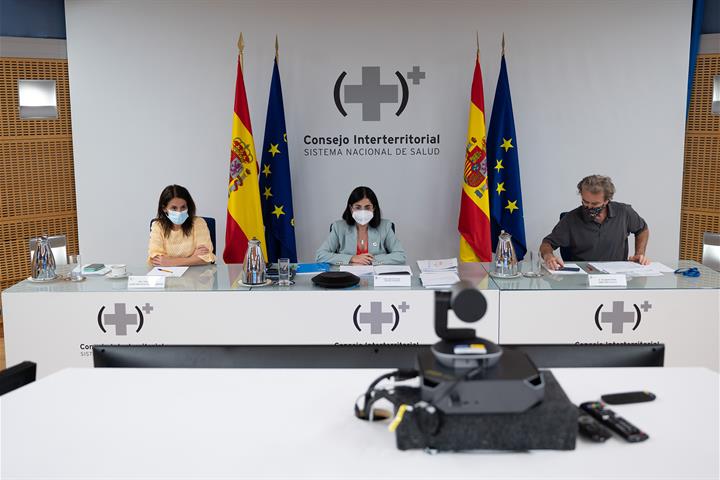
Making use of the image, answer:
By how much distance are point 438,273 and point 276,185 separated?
1953 mm

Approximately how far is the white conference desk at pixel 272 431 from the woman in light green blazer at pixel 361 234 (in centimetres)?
242

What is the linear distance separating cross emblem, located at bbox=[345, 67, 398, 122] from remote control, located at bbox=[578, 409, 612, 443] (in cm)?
398

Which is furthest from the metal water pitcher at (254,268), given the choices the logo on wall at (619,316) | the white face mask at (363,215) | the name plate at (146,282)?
the logo on wall at (619,316)

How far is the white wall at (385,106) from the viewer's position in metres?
5.02

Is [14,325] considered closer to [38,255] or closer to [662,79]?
[38,255]

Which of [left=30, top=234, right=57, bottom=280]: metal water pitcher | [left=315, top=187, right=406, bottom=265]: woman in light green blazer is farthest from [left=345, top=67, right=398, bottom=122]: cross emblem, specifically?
[left=30, top=234, right=57, bottom=280]: metal water pitcher

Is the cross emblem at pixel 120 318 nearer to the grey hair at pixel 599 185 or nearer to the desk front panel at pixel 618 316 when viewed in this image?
the desk front panel at pixel 618 316

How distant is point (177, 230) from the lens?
12.8 feet

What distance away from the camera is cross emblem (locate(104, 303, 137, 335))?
3.21 metres

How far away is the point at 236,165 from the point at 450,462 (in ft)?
12.8

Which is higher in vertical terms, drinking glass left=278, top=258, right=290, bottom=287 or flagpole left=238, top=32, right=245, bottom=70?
A: flagpole left=238, top=32, right=245, bottom=70

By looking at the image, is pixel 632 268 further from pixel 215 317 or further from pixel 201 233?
pixel 201 233

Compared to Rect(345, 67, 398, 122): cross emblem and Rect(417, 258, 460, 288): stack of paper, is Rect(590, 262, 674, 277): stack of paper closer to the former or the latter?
Rect(417, 258, 460, 288): stack of paper

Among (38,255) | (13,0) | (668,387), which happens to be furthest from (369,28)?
(668,387)
